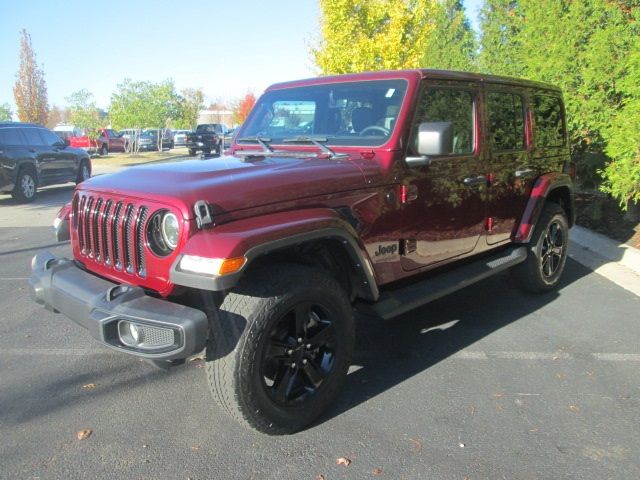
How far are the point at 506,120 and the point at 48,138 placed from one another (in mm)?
12502

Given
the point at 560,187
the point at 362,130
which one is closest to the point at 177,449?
the point at 362,130

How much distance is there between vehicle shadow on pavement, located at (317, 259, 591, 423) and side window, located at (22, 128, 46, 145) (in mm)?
11487

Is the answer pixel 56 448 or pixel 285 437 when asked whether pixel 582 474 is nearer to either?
pixel 285 437

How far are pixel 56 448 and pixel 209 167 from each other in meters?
1.74

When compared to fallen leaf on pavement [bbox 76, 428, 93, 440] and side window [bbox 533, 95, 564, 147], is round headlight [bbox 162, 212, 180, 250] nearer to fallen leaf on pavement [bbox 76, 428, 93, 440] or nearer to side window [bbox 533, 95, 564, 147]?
fallen leaf on pavement [bbox 76, 428, 93, 440]

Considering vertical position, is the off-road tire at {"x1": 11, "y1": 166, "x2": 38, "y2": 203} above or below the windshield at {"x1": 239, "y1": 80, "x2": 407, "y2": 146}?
below

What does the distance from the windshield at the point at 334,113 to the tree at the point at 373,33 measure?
1162 centimetres

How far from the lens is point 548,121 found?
17.8ft

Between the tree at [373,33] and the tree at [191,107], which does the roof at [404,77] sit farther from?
the tree at [191,107]

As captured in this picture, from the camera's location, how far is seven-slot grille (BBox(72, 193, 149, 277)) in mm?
2834

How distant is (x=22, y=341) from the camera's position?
14.0 ft

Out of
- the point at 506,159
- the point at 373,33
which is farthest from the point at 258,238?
the point at 373,33

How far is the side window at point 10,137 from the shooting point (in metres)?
12.3

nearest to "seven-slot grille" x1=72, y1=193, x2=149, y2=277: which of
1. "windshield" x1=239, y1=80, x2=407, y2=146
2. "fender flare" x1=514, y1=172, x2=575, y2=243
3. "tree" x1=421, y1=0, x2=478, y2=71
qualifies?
"windshield" x1=239, y1=80, x2=407, y2=146
